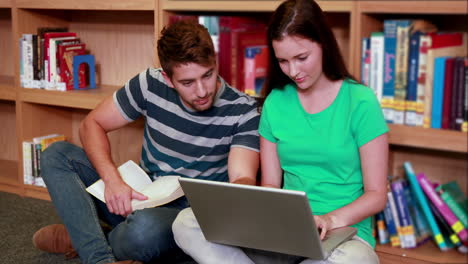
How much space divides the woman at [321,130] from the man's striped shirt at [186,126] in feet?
0.39

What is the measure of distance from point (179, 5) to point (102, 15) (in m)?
0.67

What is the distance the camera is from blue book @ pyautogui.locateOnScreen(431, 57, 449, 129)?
1604 millimetres

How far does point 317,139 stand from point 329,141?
31 mm

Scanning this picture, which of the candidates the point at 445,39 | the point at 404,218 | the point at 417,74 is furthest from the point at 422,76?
the point at 404,218

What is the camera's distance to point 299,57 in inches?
57.3

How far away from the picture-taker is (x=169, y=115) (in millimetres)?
1804

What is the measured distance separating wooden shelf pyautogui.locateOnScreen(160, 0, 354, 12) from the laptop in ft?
2.11

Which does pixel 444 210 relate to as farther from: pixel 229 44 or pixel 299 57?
pixel 229 44

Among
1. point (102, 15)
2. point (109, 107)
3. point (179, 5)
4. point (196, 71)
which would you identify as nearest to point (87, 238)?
point (109, 107)

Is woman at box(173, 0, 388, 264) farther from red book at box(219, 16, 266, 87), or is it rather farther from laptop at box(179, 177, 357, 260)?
red book at box(219, 16, 266, 87)

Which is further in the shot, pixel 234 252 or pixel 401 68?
pixel 401 68

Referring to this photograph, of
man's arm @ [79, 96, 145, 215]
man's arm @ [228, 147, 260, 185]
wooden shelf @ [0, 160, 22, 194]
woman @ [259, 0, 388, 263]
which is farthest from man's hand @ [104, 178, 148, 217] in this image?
wooden shelf @ [0, 160, 22, 194]

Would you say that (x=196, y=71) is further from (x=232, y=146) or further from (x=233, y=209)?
(x=233, y=209)

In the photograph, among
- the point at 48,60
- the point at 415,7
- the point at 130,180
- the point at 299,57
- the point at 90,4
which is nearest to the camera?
the point at 299,57
